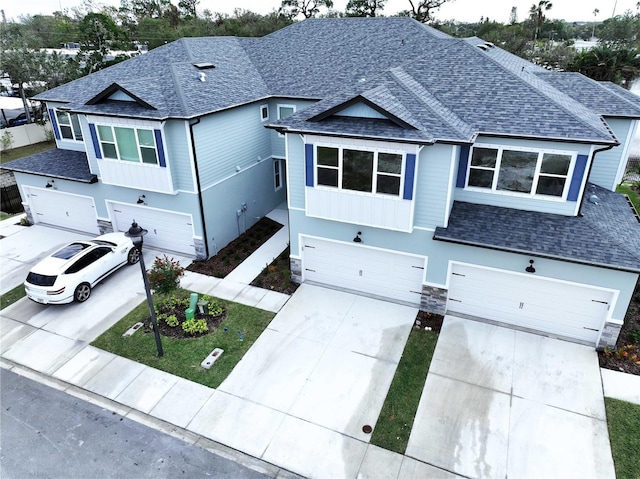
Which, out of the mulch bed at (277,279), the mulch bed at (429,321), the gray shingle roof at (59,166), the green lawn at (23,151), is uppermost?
the gray shingle roof at (59,166)

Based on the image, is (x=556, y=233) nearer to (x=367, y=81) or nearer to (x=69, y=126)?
(x=367, y=81)

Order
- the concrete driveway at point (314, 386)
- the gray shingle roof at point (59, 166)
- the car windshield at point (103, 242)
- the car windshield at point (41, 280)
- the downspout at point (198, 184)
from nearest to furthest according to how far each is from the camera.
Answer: the concrete driveway at point (314, 386) < the car windshield at point (41, 280) < the downspout at point (198, 184) < the car windshield at point (103, 242) < the gray shingle roof at point (59, 166)

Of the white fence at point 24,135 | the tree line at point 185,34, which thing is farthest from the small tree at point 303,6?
the white fence at point 24,135

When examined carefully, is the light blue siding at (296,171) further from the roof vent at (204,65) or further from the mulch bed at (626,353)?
the mulch bed at (626,353)

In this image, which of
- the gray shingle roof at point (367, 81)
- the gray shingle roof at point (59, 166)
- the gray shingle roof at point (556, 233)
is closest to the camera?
the gray shingle roof at point (556, 233)

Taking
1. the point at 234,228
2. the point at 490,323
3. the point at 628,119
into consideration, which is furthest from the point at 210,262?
the point at 628,119

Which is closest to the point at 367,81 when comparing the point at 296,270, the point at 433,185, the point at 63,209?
the point at 433,185
